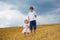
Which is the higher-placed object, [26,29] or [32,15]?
[32,15]

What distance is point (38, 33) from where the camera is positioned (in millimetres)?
10719

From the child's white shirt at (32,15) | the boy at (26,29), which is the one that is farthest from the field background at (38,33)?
the child's white shirt at (32,15)

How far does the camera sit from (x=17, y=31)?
11.4 meters

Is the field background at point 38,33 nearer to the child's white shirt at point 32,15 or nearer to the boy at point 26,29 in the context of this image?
the boy at point 26,29

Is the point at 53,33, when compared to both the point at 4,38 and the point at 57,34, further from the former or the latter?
the point at 4,38

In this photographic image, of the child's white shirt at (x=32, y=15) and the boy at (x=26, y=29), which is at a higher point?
the child's white shirt at (x=32, y=15)

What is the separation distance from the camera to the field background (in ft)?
33.9

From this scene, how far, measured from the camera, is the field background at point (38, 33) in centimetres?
1033

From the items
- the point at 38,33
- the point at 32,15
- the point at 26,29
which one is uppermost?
the point at 32,15

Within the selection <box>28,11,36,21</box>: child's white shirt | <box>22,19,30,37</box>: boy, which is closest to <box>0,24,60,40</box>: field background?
<box>22,19,30,37</box>: boy

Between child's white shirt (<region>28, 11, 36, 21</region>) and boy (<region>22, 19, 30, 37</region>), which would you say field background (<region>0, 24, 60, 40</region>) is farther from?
child's white shirt (<region>28, 11, 36, 21</region>)

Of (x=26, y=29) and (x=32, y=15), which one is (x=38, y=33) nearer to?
(x=26, y=29)

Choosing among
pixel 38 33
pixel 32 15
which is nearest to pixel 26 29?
pixel 38 33

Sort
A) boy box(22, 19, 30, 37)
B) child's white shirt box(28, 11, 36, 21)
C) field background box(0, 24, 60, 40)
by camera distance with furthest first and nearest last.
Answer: boy box(22, 19, 30, 37), child's white shirt box(28, 11, 36, 21), field background box(0, 24, 60, 40)
